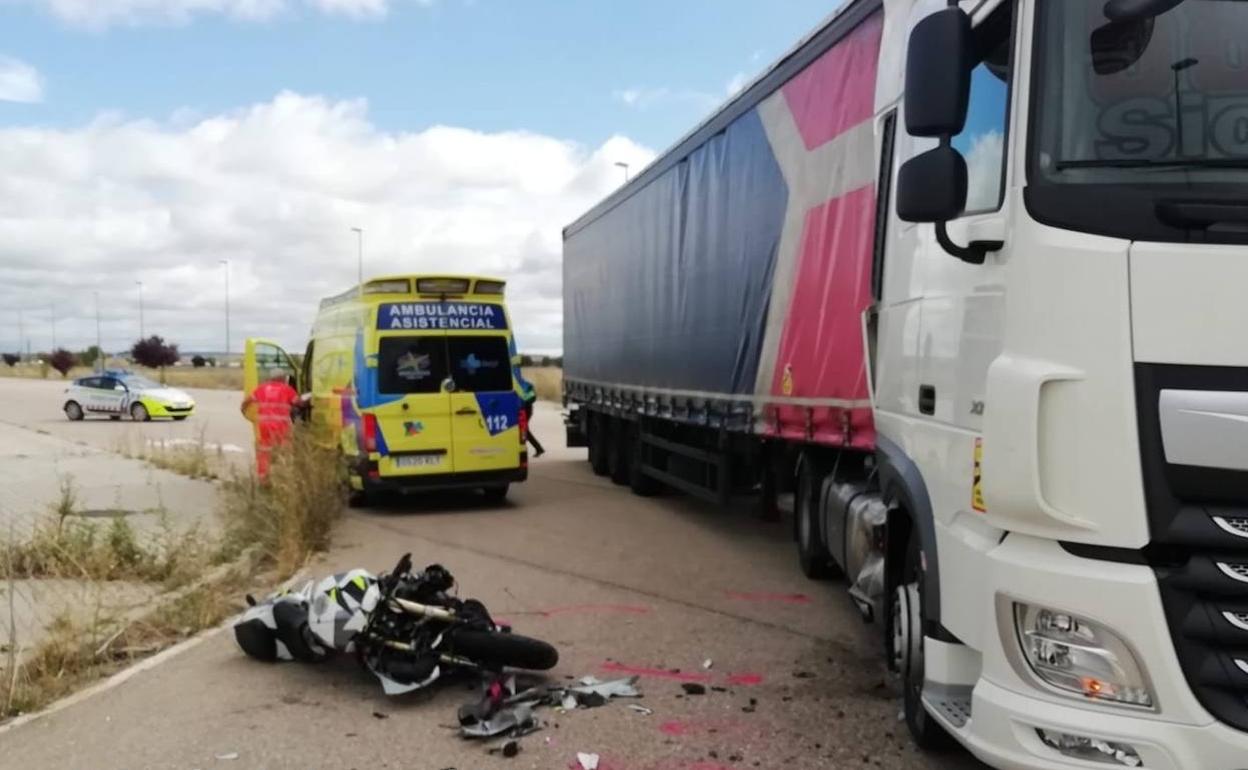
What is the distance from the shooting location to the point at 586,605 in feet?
24.4

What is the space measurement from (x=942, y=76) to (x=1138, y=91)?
0.57 metres

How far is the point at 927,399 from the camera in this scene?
13.8ft

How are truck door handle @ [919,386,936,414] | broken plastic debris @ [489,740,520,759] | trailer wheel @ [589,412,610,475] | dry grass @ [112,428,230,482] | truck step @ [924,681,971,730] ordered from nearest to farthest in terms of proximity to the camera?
1. truck step @ [924,681,971,730]
2. truck door handle @ [919,386,936,414]
3. broken plastic debris @ [489,740,520,759]
4. trailer wheel @ [589,412,610,475]
5. dry grass @ [112,428,230,482]

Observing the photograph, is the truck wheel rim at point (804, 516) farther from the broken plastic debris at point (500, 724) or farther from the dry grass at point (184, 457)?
the dry grass at point (184, 457)

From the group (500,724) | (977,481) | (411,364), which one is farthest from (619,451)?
(977,481)

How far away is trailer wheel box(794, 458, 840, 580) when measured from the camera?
7.94m

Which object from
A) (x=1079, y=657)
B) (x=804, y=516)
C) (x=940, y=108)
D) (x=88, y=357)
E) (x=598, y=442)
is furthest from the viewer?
(x=88, y=357)

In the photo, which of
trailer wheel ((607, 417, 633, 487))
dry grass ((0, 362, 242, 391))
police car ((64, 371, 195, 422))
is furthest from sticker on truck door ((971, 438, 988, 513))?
dry grass ((0, 362, 242, 391))

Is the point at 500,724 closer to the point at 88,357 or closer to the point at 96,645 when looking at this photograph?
the point at 96,645

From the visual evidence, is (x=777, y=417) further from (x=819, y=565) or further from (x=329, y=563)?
(x=329, y=563)

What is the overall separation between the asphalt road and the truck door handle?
1.51m

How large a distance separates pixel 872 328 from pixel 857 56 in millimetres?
2058

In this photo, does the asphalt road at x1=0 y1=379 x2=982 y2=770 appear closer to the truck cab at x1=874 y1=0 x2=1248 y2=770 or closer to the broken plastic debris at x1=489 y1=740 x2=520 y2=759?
the broken plastic debris at x1=489 y1=740 x2=520 y2=759

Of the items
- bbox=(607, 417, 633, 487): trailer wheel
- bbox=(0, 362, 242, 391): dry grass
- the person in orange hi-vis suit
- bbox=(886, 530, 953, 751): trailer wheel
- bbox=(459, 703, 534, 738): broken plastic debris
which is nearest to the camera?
bbox=(886, 530, 953, 751): trailer wheel
